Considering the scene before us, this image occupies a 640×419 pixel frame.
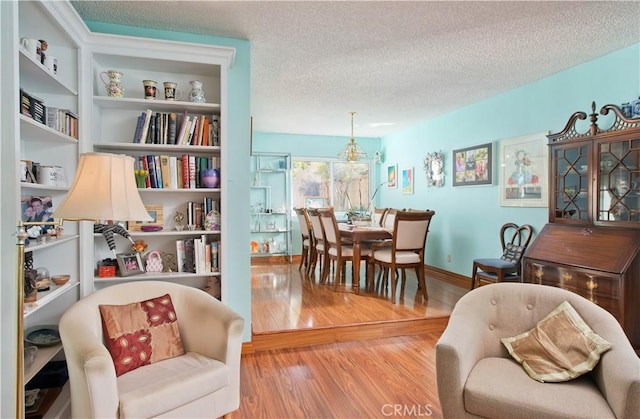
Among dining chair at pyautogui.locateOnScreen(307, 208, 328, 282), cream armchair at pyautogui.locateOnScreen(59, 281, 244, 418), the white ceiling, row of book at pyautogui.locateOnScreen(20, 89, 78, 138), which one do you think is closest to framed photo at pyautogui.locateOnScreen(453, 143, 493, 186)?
the white ceiling

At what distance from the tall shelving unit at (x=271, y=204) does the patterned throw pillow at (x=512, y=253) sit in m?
3.46

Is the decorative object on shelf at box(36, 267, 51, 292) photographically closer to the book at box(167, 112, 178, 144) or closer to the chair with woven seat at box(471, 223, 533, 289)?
the book at box(167, 112, 178, 144)

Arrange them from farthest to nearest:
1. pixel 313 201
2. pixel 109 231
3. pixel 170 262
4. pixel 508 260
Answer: pixel 313 201 < pixel 508 260 < pixel 170 262 < pixel 109 231

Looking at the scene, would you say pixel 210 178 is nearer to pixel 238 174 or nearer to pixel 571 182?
pixel 238 174

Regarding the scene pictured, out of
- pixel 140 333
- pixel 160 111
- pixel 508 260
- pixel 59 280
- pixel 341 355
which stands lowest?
pixel 341 355

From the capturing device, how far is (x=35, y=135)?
2.16m

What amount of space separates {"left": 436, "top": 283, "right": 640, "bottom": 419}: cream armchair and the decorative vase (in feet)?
6.00

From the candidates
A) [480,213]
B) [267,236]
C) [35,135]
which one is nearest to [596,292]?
[480,213]

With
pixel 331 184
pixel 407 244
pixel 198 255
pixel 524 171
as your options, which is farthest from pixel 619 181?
pixel 331 184

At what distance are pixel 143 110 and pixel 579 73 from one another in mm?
3793

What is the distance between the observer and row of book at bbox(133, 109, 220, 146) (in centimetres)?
261

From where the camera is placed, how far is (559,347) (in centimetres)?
172

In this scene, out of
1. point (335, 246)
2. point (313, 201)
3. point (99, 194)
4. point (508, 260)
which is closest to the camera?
point (99, 194)

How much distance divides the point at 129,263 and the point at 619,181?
364 cm
